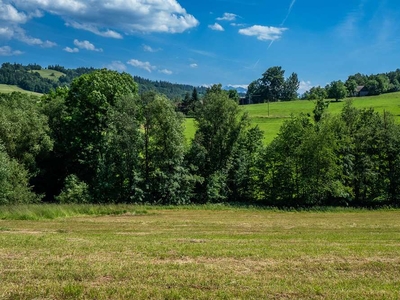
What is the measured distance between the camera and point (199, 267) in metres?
10.4

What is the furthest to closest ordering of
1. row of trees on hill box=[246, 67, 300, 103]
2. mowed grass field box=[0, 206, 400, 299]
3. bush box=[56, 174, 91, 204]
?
row of trees on hill box=[246, 67, 300, 103] < bush box=[56, 174, 91, 204] < mowed grass field box=[0, 206, 400, 299]

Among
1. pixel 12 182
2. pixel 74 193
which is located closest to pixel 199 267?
pixel 74 193

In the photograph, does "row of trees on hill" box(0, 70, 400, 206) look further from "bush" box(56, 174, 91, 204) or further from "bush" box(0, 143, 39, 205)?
"bush" box(0, 143, 39, 205)

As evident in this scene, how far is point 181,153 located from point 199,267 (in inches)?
1179

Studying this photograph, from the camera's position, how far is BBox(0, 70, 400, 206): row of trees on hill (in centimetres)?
3919

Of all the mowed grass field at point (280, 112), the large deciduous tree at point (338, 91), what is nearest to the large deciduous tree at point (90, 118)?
the mowed grass field at point (280, 112)

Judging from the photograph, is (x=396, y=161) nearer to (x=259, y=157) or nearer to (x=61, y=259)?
(x=259, y=157)

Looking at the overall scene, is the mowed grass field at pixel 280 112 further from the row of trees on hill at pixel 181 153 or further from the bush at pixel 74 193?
the bush at pixel 74 193

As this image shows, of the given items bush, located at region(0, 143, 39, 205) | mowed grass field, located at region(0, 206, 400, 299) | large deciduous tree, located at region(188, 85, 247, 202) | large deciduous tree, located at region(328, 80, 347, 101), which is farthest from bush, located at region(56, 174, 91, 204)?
large deciduous tree, located at region(328, 80, 347, 101)

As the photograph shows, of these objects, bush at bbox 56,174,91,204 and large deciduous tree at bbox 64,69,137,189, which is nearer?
bush at bbox 56,174,91,204

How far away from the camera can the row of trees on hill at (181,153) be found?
39188mm

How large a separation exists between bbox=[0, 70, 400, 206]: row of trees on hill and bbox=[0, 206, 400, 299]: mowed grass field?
23.7 m

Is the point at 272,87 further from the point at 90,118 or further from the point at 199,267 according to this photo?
the point at 199,267

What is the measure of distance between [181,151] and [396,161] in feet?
81.8
